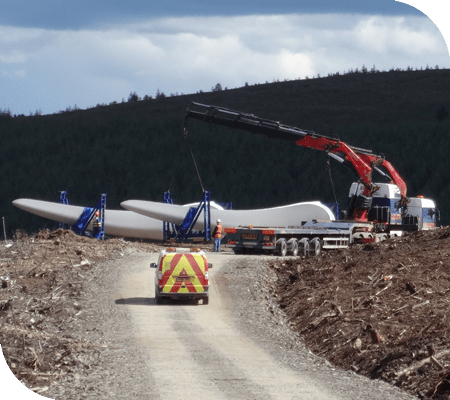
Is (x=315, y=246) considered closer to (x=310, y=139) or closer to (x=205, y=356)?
(x=310, y=139)

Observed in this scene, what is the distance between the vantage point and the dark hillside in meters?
72.2

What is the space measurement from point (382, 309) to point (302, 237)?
1600cm

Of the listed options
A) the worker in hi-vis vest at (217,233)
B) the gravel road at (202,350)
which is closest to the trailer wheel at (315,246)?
the worker in hi-vis vest at (217,233)

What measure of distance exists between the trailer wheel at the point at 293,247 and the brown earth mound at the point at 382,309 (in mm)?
4084

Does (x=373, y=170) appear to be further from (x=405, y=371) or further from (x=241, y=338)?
(x=405, y=371)

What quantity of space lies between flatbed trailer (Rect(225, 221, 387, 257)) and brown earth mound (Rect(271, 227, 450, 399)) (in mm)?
3997

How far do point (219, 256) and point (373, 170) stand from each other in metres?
10.4

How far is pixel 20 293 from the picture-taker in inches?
758

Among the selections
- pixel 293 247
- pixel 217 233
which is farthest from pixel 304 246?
pixel 217 233

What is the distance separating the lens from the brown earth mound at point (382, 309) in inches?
465

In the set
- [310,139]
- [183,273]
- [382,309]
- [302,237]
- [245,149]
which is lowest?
[382,309]

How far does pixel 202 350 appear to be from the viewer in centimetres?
1397

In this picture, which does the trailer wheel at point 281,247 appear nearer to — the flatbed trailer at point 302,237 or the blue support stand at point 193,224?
the flatbed trailer at point 302,237

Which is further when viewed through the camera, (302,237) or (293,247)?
(302,237)
